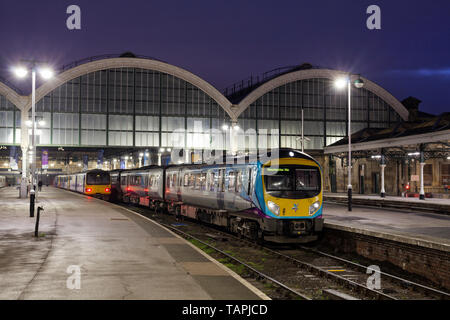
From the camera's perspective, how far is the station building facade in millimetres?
65188

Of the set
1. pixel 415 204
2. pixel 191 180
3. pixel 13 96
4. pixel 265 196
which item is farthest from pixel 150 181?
pixel 13 96

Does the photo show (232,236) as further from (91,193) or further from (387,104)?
(387,104)

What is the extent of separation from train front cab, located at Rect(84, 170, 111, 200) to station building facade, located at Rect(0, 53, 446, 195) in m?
13.7

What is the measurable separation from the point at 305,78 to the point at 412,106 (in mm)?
18594

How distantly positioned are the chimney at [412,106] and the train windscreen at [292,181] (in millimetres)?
63060

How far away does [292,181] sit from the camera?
18.1m

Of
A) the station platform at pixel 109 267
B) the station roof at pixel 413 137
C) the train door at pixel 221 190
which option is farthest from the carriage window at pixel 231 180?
the station roof at pixel 413 137

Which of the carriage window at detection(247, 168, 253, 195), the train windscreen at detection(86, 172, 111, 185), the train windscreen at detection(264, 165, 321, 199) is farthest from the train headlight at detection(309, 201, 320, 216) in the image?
the train windscreen at detection(86, 172, 111, 185)

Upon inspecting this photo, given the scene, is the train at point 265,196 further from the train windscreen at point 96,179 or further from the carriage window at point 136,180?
the train windscreen at point 96,179

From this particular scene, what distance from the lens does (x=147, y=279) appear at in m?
11.2

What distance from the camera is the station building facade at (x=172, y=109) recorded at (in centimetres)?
6519

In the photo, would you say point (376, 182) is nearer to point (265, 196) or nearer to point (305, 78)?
point (305, 78)

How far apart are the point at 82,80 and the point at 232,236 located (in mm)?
50704

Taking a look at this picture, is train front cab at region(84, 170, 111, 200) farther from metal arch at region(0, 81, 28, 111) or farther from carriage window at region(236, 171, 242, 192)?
carriage window at region(236, 171, 242, 192)
